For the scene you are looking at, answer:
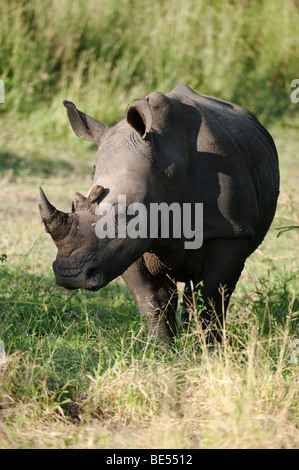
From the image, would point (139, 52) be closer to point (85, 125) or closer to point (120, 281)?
point (120, 281)

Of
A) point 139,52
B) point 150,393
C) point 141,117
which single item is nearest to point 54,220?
point 141,117

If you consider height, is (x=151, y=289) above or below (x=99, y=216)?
below

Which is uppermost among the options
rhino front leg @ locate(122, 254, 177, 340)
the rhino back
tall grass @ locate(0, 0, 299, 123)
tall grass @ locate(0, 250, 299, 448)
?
tall grass @ locate(0, 0, 299, 123)

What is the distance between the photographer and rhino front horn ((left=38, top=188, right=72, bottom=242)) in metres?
3.91

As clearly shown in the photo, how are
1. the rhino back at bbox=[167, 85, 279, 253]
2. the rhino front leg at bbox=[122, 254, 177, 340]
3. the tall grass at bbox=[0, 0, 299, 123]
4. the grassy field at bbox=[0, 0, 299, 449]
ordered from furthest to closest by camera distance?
the tall grass at bbox=[0, 0, 299, 123], the rhino front leg at bbox=[122, 254, 177, 340], the rhino back at bbox=[167, 85, 279, 253], the grassy field at bbox=[0, 0, 299, 449]

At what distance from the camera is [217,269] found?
4.78 metres

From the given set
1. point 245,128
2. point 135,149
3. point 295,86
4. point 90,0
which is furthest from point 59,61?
point 135,149

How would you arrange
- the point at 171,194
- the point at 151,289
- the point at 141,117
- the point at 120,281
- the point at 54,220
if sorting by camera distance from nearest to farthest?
the point at 54,220 → the point at 141,117 → the point at 171,194 → the point at 151,289 → the point at 120,281

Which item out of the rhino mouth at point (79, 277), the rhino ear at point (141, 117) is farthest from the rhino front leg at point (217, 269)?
the rhino mouth at point (79, 277)

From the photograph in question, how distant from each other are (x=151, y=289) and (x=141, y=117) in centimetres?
117

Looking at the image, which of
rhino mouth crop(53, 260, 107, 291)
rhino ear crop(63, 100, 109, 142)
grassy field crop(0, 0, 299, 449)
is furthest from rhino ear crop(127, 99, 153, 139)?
grassy field crop(0, 0, 299, 449)

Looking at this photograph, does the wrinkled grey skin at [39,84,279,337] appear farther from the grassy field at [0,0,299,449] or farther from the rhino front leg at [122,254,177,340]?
the grassy field at [0,0,299,449]
